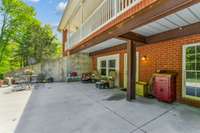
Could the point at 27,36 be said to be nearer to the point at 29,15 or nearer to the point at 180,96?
the point at 29,15

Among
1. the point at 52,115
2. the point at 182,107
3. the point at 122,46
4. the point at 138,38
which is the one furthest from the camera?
the point at 122,46

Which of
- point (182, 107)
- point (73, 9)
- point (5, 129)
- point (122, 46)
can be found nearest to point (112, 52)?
point (122, 46)

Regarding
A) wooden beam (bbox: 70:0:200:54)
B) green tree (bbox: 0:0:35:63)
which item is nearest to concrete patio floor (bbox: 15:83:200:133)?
wooden beam (bbox: 70:0:200:54)

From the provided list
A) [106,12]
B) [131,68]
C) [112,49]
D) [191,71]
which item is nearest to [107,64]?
[112,49]

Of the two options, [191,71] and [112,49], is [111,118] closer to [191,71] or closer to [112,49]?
[191,71]

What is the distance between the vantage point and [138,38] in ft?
22.3

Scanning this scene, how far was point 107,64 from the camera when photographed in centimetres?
1143

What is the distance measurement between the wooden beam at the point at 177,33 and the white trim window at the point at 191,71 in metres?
0.60

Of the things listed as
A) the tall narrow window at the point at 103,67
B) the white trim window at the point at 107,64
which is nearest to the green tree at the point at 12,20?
the white trim window at the point at 107,64

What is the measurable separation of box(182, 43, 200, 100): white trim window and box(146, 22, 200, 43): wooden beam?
0.60 metres

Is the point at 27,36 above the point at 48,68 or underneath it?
above

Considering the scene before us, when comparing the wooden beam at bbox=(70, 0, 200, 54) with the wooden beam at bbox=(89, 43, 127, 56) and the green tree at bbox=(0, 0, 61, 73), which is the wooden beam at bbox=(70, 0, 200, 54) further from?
the green tree at bbox=(0, 0, 61, 73)

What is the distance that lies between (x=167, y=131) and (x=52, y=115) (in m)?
3.14

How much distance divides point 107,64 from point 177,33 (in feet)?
20.7
